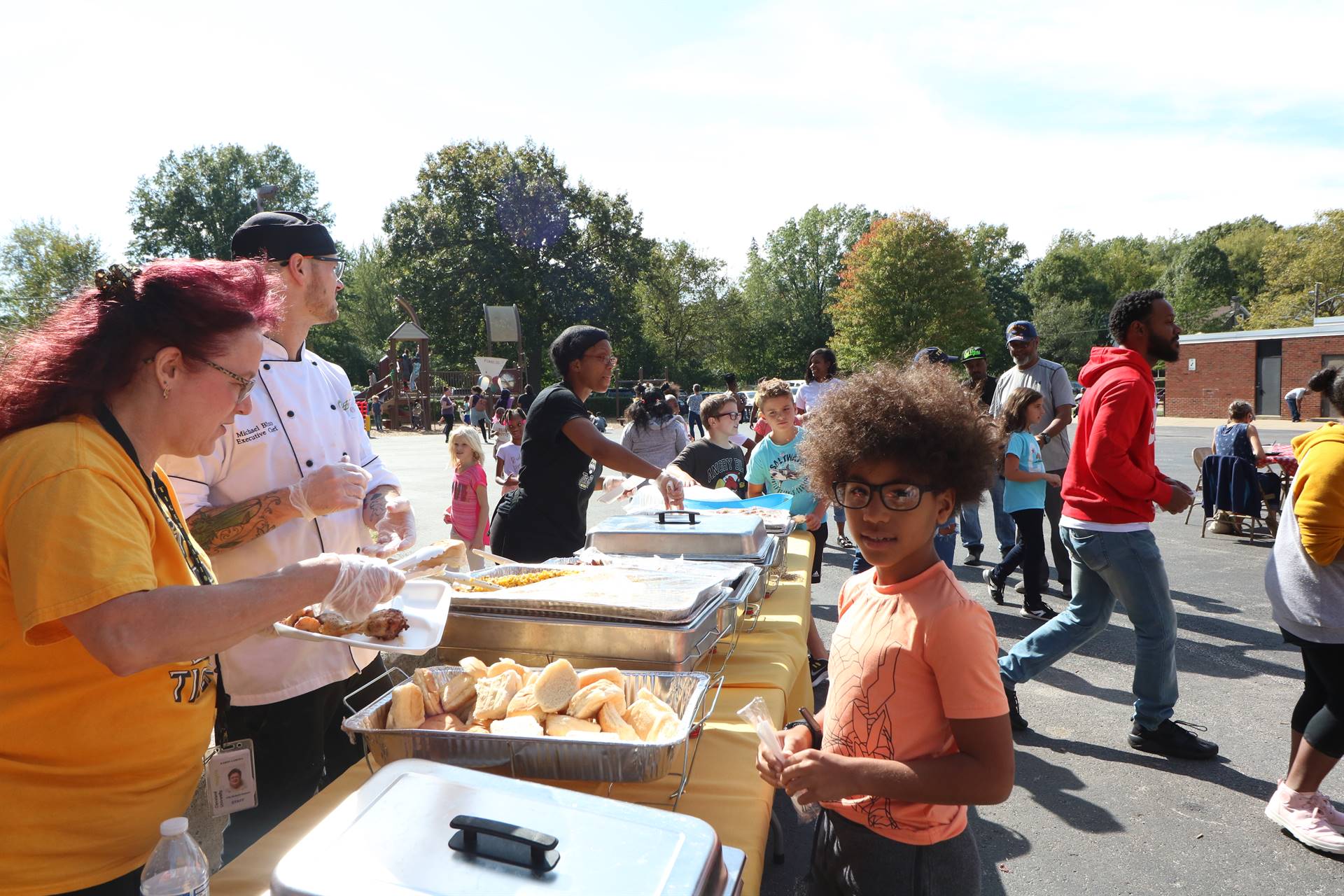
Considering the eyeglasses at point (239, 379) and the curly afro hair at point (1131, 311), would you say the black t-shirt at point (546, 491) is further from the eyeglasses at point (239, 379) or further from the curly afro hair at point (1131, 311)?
the curly afro hair at point (1131, 311)

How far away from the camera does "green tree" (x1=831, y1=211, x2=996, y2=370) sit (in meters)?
39.6

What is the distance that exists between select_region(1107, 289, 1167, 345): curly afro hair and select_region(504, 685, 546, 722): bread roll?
10.1 feet

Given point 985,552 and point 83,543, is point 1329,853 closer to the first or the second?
point 83,543

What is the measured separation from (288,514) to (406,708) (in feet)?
2.50

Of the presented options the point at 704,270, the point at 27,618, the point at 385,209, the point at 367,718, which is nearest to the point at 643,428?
the point at 367,718

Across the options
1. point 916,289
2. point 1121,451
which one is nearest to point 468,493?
point 1121,451

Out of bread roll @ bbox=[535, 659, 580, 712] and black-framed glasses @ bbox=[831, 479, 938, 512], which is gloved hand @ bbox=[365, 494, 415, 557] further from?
black-framed glasses @ bbox=[831, 479, 938, 512]

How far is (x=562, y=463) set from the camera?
3.34 metres

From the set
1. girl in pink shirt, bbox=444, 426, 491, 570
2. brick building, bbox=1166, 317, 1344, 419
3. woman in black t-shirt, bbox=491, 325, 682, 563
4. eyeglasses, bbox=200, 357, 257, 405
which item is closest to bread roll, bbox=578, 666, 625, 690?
eyeglasses, bbox=200, 357, 257, 405

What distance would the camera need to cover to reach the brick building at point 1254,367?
28266mm

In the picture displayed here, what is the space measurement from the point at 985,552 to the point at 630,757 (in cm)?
694

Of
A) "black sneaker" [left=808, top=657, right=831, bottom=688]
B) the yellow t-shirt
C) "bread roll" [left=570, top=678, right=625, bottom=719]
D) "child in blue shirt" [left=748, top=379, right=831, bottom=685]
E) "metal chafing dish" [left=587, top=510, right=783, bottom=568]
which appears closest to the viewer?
the yellow t-shirt

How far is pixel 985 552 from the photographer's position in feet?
24.7

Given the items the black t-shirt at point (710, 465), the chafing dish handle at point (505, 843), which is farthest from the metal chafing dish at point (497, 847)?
the black t-shirt at point (710, 465)
